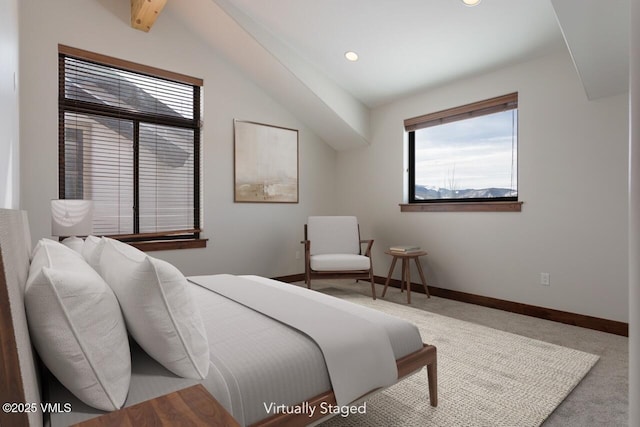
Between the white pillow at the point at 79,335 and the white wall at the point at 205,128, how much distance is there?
2.78 metres

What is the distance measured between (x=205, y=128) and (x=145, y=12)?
1218 mm

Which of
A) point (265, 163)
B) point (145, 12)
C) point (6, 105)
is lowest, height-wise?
point (6, 105)

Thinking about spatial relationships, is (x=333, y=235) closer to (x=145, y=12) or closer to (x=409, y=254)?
(x=409, y=254)

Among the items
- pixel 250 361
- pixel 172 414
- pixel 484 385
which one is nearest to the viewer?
pixel 172 414

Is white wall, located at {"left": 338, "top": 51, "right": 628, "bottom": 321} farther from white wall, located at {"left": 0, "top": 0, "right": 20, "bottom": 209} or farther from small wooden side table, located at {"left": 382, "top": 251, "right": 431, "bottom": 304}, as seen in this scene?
white wall, located at {"left": 0, "top": 0, "right": 20, "bottom": 209}

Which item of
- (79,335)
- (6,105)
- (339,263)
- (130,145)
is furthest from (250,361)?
(130,145)

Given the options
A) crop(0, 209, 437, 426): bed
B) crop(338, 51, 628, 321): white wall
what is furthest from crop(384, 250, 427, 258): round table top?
crop(0, 209, 437, 426): bed

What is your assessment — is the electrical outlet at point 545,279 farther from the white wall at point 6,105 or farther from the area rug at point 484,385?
the white wall at point 6,105

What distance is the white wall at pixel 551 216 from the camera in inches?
113

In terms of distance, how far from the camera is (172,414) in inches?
30.5

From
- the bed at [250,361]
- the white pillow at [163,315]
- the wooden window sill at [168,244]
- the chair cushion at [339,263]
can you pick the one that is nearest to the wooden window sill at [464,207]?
the chair cushion at [339,263]

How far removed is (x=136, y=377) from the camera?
104cm

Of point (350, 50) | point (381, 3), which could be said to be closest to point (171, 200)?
point (350, 50)

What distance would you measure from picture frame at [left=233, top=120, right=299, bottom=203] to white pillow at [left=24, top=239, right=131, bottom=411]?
11.2ft
